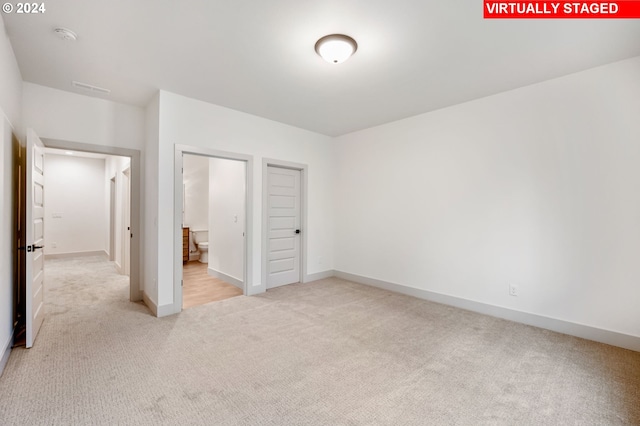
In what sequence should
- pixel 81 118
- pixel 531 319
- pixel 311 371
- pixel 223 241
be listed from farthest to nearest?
1. pixel 223 241
2. pixel 81 118
3. pixel 531 319
4. pixel 311 371

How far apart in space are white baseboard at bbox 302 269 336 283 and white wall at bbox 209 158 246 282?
45.1 inches

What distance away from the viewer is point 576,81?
3.03m

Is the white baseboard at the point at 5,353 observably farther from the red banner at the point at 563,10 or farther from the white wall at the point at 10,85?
the red banner at the point at 563,10

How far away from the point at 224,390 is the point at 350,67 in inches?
121

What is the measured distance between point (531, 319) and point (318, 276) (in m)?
3.25

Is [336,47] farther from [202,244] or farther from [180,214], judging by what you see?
[202,244]

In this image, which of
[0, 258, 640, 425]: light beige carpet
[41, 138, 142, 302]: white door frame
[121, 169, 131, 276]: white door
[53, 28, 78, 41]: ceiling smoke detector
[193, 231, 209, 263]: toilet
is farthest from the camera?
[193, 231, 209, 263]: toilet

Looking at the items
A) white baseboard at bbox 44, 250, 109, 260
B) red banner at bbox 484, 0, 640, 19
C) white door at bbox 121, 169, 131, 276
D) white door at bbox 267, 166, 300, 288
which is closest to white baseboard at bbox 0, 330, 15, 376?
white door at bbox 267, 166, 300, 288

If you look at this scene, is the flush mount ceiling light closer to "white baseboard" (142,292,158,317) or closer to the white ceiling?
the white ceiling

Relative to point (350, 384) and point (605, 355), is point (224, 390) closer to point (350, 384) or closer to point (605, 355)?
point (350, 384)

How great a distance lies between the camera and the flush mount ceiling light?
95.0 inches

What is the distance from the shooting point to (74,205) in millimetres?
7660

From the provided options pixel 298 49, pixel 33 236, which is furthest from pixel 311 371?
pixel 33 236

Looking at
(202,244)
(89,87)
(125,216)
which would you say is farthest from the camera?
(202,244)
